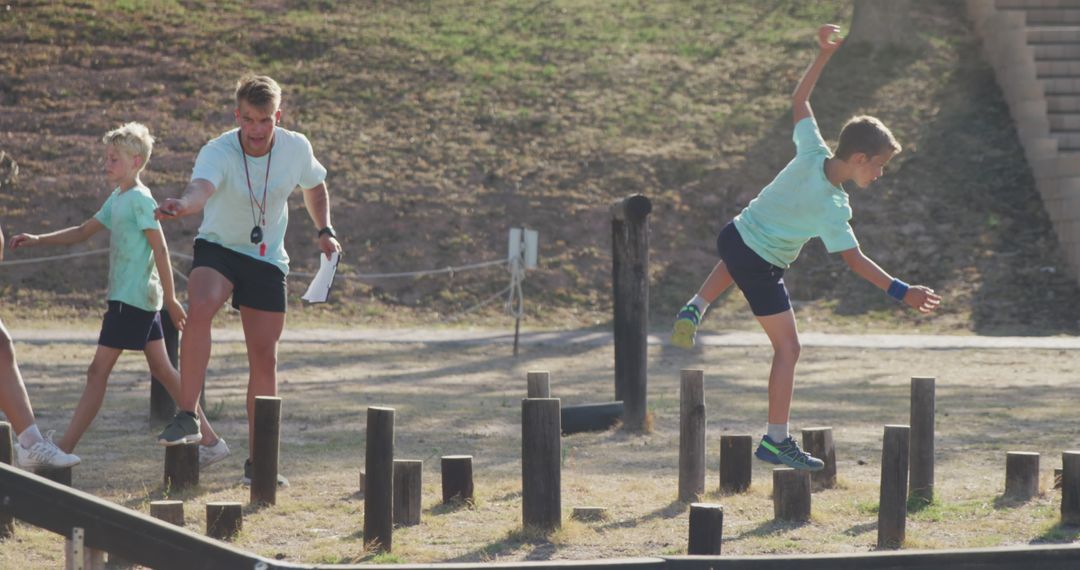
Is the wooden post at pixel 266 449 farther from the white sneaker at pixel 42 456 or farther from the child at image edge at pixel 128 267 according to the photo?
the white sneaker at pixel 42 456

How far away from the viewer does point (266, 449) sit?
6.11 m

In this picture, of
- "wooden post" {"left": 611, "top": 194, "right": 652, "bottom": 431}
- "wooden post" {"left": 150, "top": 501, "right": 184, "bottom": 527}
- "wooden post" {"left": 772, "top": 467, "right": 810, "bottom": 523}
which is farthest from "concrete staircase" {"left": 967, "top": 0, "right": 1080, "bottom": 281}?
"wooden post" {"left": 150, "top": 501, "right": 184, "bottom": 527}

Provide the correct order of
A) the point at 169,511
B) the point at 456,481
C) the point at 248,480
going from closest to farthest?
1. the point at 169,511
2. the point at 456,481
3. the point at 248,480

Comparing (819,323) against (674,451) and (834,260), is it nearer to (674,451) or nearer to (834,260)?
(834,260)

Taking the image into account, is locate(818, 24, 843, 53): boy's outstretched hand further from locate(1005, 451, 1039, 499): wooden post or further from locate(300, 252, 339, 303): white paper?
locate(300, 252, 339, 303): white paper

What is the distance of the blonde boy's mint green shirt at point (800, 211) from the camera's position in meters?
6.16

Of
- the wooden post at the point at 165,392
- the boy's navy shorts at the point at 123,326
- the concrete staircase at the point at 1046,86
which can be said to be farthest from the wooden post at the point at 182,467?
the concrete staircase at the point at 1046,86

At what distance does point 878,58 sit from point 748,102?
2.61 meters

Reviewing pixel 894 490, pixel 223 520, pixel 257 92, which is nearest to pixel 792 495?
pixel 894 490

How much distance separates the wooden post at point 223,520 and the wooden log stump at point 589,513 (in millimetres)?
1462

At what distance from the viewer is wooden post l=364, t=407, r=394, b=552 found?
527 cm

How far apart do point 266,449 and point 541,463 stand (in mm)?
1351

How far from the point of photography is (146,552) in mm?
4246

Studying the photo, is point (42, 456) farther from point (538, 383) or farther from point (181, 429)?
point (538, 383)
